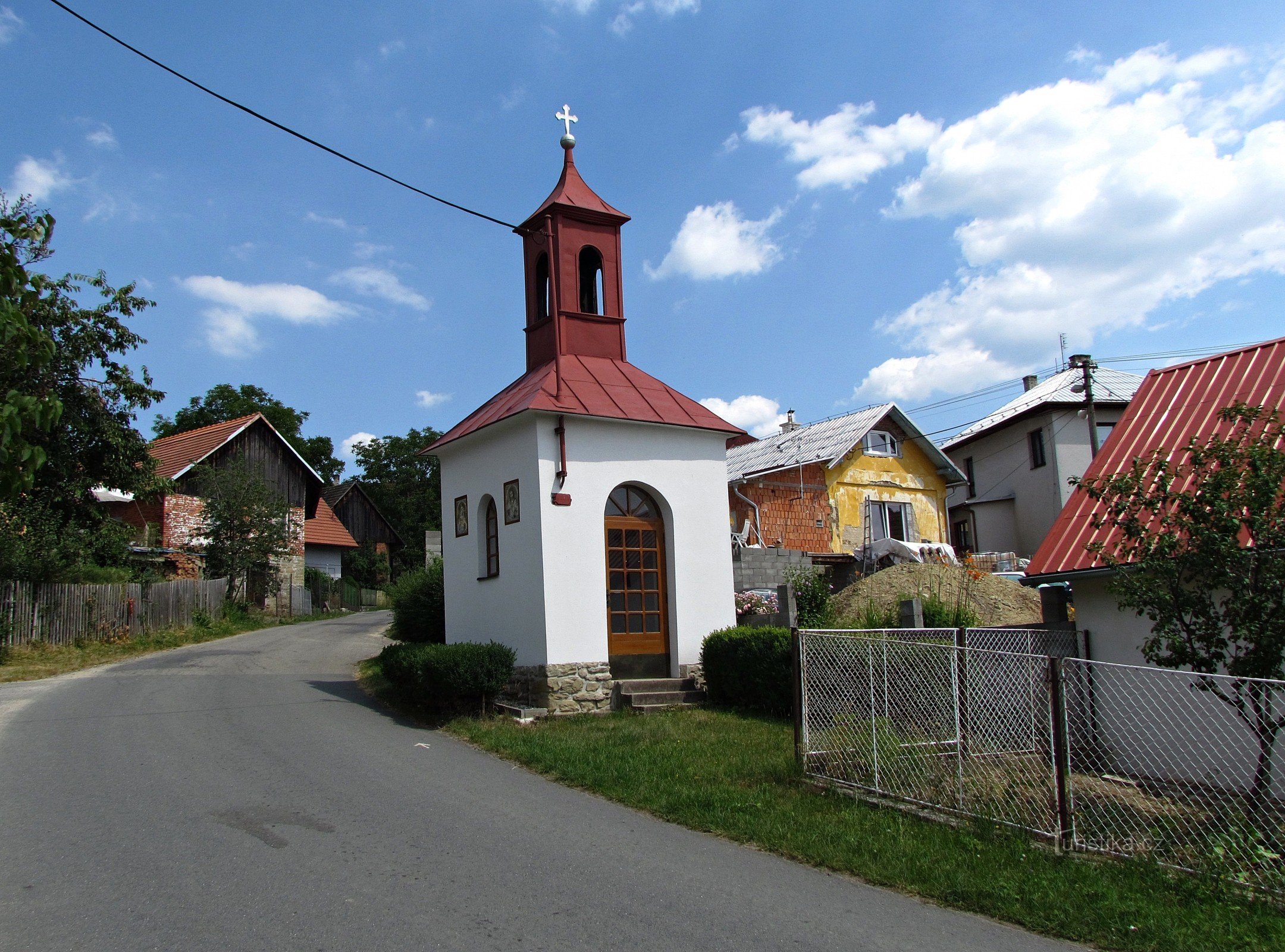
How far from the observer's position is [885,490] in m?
31.9

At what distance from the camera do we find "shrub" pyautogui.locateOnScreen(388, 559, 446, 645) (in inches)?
714

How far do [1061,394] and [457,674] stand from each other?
2782 centimetres

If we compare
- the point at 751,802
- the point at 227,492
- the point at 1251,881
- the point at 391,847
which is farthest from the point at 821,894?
the point at 227,492

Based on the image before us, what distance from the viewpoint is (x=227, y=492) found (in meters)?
29.0

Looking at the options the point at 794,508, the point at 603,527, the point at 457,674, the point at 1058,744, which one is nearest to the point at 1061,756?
the point at 1058,744

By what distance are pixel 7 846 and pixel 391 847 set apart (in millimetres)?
2679

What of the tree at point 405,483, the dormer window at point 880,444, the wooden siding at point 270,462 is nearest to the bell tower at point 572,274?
the dormer window at point 880,444

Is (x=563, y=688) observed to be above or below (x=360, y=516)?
below

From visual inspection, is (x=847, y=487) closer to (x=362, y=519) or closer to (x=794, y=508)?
(x=794, y=508)

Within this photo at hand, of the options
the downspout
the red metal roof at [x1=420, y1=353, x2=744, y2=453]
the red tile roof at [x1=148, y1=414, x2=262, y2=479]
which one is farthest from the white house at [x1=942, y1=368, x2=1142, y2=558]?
the red tile roof at [x1=148, y1=414, x2=262, y2=479]

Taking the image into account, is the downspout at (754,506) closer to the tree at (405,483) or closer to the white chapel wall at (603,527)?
the white chapel wall at (603,527)

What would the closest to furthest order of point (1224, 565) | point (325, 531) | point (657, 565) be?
point (1224, 565)
point (657, 565)
point (325, 531)

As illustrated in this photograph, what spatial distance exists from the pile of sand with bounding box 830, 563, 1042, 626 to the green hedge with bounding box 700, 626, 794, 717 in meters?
3.45

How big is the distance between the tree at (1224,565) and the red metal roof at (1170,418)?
2427mm
